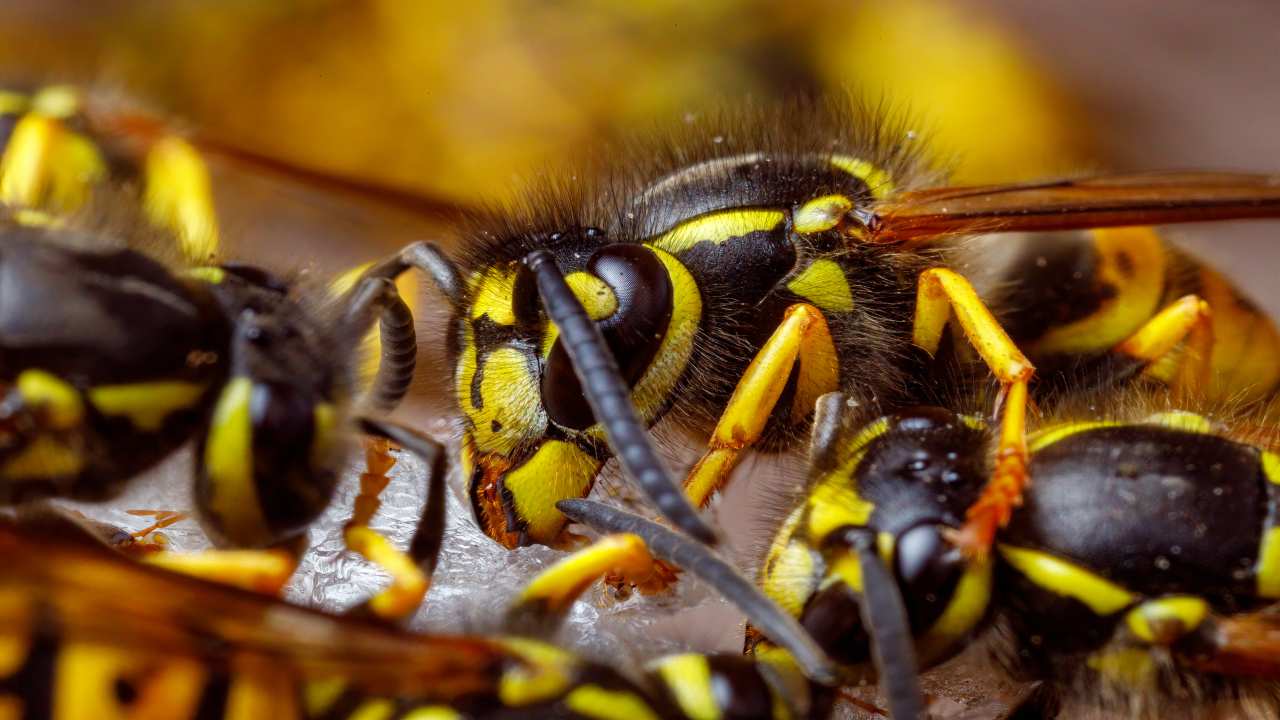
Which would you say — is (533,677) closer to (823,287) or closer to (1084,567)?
(1084,567)

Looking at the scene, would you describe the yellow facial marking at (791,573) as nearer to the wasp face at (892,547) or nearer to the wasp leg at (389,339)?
the wasp face at (892,547)

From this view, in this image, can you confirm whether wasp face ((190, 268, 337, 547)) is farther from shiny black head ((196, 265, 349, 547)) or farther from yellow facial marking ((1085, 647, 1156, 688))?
yellow facial marking ((1085, 647, 1156, 688))

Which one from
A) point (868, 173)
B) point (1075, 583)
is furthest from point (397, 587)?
point (868, 173)

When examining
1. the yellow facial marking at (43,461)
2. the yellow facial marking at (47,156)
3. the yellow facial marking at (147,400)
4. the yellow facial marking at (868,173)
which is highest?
the yellow facial marking at (868,173)

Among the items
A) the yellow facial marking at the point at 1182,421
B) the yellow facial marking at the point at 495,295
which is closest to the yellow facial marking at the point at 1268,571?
the yellow facial marking at the point at 1182,421

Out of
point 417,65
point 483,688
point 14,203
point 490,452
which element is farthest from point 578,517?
point 417,65

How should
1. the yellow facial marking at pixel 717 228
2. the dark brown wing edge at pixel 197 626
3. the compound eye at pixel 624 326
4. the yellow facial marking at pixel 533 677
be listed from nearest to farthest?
the dark brown wing edge at pixel 197 626 → the yellow facial marking at pixel 533 677 → the compound eye at pixel 624 326 → the yellow facial marking at pixel 717 228

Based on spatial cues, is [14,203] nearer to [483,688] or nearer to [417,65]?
[483,688]

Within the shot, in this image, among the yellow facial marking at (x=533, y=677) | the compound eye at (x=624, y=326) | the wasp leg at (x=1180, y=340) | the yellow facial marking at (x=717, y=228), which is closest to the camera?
the yellow facial marking at (x=533, y=677)
